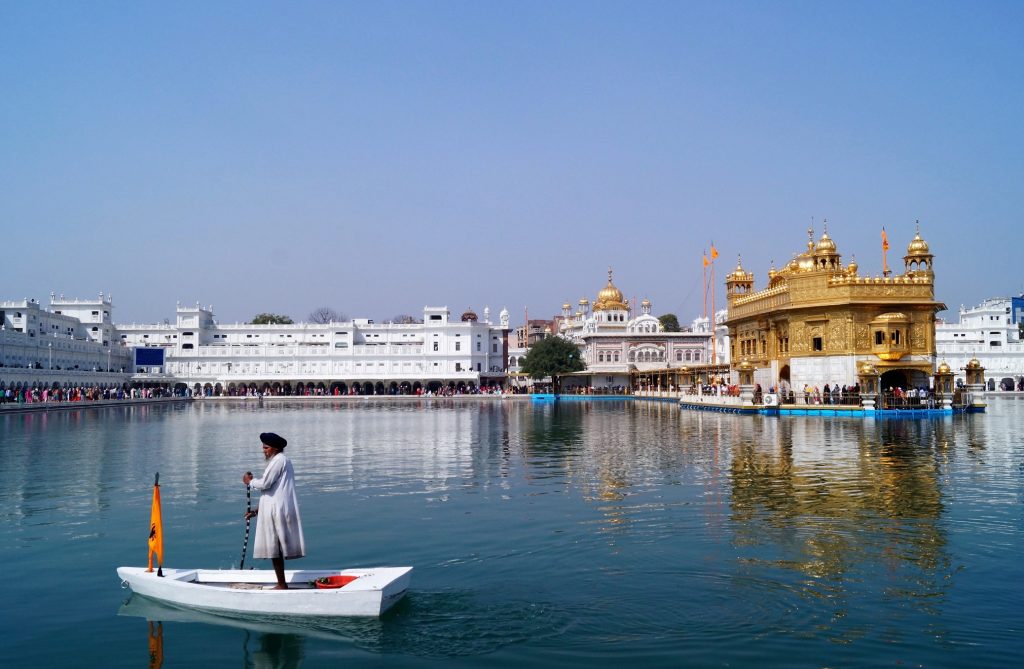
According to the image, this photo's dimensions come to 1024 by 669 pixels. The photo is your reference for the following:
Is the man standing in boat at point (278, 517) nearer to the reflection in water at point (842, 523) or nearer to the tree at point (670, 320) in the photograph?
the reflection in water at point (842, 523)

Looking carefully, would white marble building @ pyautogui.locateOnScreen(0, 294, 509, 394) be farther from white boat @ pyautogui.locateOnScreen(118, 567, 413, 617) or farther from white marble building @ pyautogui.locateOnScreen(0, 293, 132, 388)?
white boat @ pyautogui.locateOnScreen(118, 567, 413, 617)

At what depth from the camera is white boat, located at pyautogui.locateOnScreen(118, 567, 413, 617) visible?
306 inches

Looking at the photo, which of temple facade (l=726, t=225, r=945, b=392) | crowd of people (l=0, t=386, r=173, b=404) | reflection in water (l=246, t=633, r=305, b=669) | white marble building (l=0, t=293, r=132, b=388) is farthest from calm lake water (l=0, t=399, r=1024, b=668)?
white marble building (l=0, t=293, r=132, b=388)

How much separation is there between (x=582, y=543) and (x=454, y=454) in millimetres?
11927

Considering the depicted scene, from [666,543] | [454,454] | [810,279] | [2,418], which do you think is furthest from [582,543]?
[2,418]

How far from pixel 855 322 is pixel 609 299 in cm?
5384

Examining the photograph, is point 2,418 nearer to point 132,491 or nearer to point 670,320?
point 132,491

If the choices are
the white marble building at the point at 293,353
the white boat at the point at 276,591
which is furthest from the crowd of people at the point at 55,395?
the white boat at the point at 276,591

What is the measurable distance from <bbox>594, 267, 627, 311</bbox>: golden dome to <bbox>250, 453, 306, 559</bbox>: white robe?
84.9m

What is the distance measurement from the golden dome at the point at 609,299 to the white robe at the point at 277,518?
279 feet

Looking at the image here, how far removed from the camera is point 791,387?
42.0m

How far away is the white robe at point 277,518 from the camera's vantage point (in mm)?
7828

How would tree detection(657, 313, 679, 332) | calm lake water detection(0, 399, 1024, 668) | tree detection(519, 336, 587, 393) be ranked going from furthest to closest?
tree detection(657, 313, 679, 332)
tree detection(519, 336, 587, 393)
calm lake water detection(0, 399, 1024, 668)

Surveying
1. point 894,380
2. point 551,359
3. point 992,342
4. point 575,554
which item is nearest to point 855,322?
point 894,380
